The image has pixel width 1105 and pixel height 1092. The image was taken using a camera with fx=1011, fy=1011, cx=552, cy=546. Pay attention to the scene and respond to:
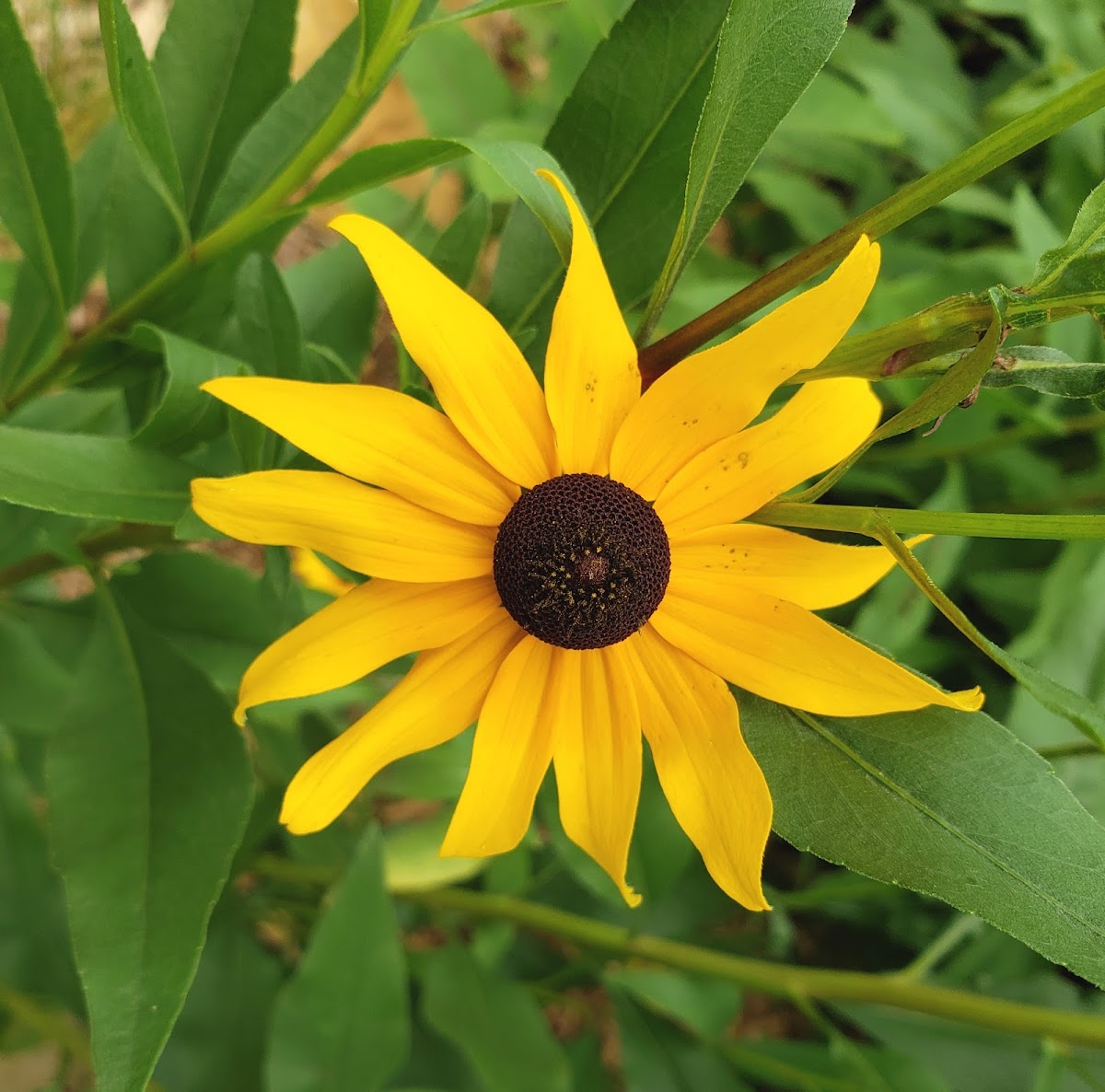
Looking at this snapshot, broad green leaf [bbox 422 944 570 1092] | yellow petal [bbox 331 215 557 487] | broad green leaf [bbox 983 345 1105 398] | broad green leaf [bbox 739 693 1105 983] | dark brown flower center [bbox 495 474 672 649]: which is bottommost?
broad green leaf [bbox 422 944 570 1092]

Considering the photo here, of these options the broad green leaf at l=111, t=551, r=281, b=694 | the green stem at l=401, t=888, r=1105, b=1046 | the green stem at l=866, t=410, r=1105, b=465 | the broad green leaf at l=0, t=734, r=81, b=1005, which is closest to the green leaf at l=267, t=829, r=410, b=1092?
the green stem at l=401, t=888, r=1105, b=1046

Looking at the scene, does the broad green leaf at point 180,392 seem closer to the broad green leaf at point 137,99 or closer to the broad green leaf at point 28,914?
the broad green leaf at point 137,99

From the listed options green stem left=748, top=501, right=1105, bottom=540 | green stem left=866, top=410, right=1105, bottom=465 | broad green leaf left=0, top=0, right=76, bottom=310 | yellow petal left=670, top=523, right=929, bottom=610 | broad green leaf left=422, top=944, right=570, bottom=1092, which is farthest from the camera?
green stem left=866, top=410, right=1105, bottom=465

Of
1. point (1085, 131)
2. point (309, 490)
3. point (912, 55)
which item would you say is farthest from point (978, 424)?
point (309, 490)

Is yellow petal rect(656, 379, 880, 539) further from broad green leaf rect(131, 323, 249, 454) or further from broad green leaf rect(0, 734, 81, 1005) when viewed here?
broad green leaf rect(0, 734, 81, 1005)

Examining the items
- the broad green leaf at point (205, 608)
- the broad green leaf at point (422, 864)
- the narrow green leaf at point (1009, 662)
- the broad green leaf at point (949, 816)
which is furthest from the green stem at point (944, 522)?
the broad green leaf at point (422, 864)

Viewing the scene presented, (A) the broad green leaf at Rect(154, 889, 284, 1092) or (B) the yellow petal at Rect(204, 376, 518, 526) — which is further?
(A) the broad green leaf at Rect(154, 889, 284, 1092)

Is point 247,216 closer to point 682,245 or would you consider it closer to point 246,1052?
point 682,245
